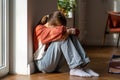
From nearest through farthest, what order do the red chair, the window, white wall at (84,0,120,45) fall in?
the window
the red chair
white wall at (84,0,120,45)

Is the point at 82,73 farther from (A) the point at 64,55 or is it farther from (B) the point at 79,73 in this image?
(A) the point at 64,55

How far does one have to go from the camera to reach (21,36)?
2.70m

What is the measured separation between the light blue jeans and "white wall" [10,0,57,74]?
0.16 m

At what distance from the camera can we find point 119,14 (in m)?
5.39

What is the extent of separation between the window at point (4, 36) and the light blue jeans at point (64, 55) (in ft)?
1.10

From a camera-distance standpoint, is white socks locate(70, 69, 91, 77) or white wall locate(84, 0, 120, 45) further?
white wall locate(84, 0, 120, 45)

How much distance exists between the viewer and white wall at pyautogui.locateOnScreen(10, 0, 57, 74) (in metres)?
2.68

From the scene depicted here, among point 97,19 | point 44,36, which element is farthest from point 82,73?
point 97,19

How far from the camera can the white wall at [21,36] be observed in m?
2.68

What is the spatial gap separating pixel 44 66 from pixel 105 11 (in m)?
3.36

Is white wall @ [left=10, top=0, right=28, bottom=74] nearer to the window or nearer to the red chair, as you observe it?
the window

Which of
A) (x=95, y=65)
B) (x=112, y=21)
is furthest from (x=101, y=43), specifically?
(x=95, y=65)

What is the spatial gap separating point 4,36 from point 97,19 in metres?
3.48

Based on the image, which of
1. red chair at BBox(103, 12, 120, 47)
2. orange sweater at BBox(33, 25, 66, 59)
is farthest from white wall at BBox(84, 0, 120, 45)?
orange sweater at BBox(33, 25, 66, 59)
